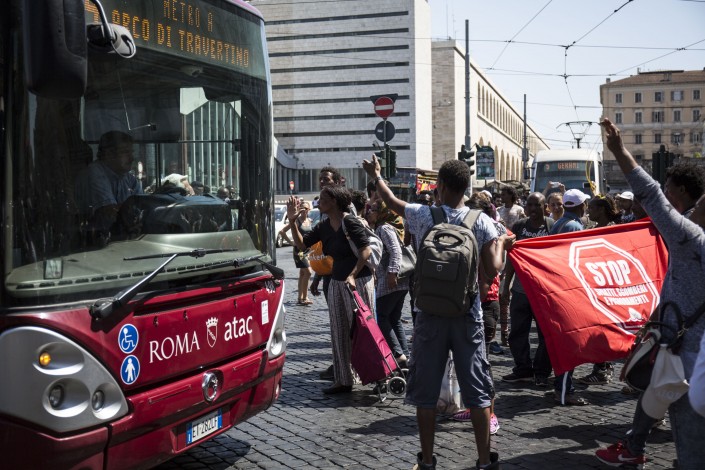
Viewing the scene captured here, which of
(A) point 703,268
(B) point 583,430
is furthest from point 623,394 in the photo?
(A) point 703,268

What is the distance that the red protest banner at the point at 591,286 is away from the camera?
5.89 meters

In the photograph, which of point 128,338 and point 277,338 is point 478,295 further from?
point 128,338

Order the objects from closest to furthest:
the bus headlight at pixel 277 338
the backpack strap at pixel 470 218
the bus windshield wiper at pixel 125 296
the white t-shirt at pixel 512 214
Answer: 1. the bus windshield wiper at pixel 125 296
2. the backpack strap at pixel 470 218
3. the bus headlight at pixel 277 338
4. the white t-shirt at pixel 512 214

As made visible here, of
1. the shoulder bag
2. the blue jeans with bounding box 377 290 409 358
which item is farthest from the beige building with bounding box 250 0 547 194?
the shoulder bag

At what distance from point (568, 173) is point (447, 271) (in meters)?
25.6

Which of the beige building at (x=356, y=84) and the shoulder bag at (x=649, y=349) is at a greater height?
the beige building at (x=356, y=84)

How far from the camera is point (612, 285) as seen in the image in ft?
20.2

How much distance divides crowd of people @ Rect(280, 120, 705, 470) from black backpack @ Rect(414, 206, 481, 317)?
6 cm

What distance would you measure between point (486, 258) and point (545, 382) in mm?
2926

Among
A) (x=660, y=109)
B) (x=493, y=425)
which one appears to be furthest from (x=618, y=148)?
(x=660, y=109)

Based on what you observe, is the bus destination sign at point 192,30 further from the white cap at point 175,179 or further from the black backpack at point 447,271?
the black backpack at point 447,271

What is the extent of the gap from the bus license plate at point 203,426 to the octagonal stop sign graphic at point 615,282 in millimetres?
2809

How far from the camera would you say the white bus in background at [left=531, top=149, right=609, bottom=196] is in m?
29.0

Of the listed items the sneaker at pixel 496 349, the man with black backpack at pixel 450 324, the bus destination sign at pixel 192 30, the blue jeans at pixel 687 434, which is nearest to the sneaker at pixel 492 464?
the man with black backpack at pixel 450 324
